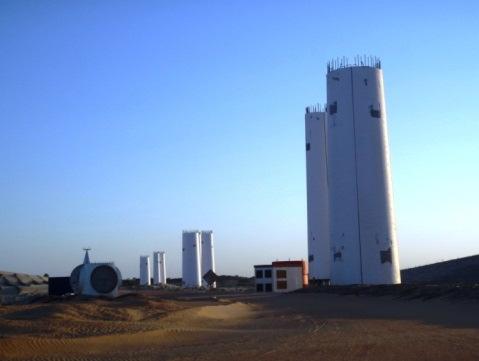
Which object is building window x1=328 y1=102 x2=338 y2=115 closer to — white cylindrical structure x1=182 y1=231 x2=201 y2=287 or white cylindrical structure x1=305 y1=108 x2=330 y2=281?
white cylindrical structure x1=305 y1=108 x2=330 y2=281

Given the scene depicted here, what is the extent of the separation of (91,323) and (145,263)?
277ft

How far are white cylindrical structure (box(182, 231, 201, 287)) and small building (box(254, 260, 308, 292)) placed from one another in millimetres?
25234

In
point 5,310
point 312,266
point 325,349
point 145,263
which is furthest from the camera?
point 145,263

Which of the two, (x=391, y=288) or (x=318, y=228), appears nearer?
(x=391, y=288)

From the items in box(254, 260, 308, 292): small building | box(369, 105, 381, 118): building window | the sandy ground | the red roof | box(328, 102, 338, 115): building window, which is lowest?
the sandy ground

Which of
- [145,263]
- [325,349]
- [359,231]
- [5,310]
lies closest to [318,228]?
[359,231]

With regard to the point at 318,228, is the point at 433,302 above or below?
below

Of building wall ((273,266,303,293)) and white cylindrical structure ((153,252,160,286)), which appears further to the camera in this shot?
white cylindrical structure ((153,252,160,286))

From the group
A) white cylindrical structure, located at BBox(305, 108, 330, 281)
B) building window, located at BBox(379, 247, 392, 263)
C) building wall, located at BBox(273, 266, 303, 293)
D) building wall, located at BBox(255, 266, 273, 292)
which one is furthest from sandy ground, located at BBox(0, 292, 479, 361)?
building wall, located at BBox(255, 266, 273, 292)

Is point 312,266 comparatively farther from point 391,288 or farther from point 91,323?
point 91,323

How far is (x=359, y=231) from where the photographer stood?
40844 millimetres

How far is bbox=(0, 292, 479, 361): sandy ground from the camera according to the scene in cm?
1251

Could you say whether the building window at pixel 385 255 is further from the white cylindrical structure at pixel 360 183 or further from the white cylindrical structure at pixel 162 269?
the white cylindrical structure at pixel 162 269

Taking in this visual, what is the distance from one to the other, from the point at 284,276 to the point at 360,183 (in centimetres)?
1707
